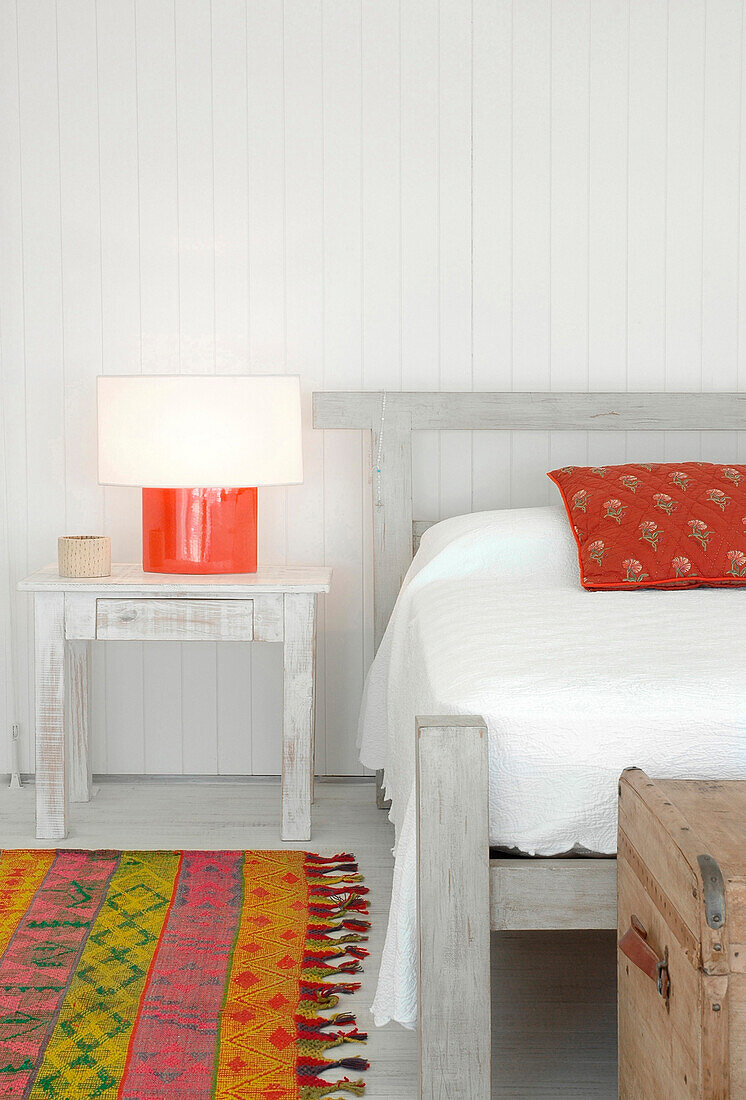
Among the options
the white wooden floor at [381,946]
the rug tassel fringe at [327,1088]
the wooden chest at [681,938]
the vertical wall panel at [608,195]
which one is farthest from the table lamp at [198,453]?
the wooden chest at [681,938]

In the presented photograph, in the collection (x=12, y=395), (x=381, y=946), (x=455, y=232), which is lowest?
(x=381, y=946)

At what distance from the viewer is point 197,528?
7.91 ft

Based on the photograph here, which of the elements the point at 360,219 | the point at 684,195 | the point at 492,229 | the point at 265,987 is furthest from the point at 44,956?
the point at 684,195

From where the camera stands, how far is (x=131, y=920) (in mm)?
1896

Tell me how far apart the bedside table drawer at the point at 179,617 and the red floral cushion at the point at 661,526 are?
2.47 feet

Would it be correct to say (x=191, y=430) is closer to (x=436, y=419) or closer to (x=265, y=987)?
(x=436, y=419)

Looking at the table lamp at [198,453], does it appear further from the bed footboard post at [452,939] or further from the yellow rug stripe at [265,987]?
the bed footboard post at [452,939]

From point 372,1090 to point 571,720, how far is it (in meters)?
0.60

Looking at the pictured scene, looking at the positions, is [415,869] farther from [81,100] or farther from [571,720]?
[81,100]

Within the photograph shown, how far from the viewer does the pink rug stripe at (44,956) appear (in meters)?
1.47

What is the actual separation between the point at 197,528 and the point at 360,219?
0.95 metres

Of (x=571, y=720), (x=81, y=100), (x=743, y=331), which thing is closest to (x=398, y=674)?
(x=571, y=720)

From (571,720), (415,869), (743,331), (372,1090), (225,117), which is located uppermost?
(225,117)

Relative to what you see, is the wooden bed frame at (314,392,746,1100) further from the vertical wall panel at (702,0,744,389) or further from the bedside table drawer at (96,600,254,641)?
the vertical wall panel at (702,0,744,389)
